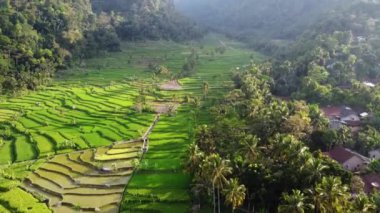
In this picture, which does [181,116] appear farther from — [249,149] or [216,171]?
[216,171]

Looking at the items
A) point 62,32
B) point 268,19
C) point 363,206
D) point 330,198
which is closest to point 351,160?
point 330,198

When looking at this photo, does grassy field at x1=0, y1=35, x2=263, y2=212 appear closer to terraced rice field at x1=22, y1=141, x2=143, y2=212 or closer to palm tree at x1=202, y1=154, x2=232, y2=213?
terraced rice field at x1=22, y1=141, x2=143, y2=212

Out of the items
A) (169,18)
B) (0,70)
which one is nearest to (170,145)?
(0,70)

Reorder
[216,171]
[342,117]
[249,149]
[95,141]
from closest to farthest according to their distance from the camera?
[216,171] < [249,149] < [95,141] < [342,117]

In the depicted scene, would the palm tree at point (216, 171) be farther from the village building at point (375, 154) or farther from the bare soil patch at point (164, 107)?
the bare soil patch at point (164, 107)

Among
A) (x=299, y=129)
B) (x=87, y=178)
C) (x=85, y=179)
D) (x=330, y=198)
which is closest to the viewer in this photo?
(x=330, y=198)

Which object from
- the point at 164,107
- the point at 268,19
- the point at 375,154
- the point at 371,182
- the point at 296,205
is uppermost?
the point at 268,19

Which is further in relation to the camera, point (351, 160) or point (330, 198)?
point (351, 160)

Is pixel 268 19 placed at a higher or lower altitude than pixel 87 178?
higher
